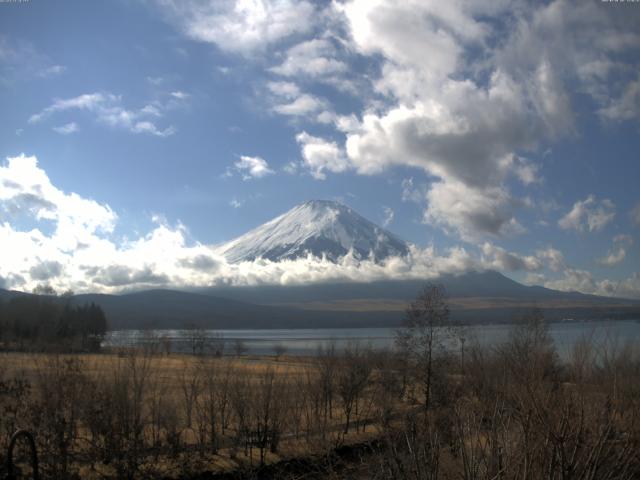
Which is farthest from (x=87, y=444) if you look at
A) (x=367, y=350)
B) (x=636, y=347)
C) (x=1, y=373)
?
(x=367, y=350)

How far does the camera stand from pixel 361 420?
1389 inches

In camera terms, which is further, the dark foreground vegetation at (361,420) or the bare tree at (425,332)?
the bare tree at (425,332)

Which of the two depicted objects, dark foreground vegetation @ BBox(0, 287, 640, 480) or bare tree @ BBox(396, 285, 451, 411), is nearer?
dark foreground vegetation @ BBox(0, 287, 640, 480)

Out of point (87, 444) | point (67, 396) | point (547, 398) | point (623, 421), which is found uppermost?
point (547, 398)

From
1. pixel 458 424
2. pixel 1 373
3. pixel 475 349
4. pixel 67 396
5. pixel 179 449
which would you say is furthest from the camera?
pixel 475 349

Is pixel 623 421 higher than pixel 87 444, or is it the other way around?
pixel 623 421

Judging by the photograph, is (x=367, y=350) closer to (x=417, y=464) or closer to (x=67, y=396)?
(x=67, y=396)

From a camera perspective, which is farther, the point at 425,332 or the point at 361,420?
the point at 425,332

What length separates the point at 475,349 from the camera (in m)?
28.0

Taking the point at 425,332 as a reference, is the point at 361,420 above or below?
below

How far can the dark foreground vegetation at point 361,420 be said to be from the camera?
7781 mm

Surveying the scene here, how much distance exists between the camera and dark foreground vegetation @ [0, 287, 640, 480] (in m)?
7.78

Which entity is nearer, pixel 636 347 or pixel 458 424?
pixel 458 424

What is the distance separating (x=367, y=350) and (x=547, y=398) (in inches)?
1558
